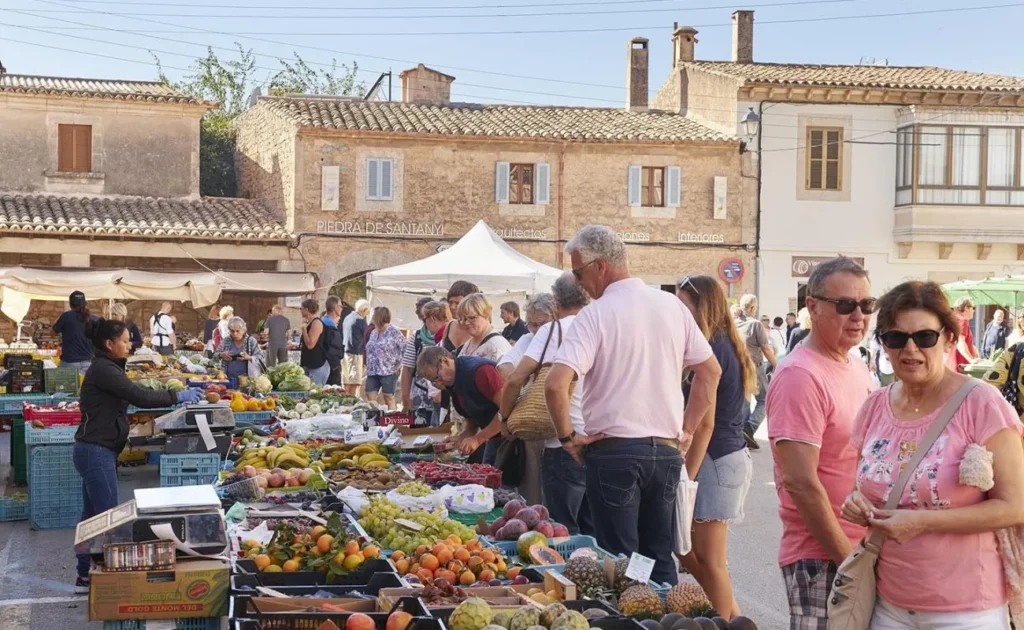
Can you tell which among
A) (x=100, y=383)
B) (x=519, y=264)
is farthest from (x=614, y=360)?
(x=519, y=264)

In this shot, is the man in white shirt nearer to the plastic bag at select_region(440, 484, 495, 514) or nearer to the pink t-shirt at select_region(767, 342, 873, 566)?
the plastic bag at select_region(440, 484, 495, 514)

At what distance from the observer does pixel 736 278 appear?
29.1 metres

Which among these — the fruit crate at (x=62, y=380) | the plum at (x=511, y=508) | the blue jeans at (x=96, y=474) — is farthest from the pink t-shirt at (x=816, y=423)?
the fruit crate at (x=62, y=380)

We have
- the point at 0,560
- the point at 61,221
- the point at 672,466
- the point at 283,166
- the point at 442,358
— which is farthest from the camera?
the point at 283,166

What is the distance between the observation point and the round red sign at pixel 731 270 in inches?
1144

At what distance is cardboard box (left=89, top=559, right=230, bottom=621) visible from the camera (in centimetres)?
457

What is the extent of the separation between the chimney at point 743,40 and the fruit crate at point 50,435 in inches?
1050

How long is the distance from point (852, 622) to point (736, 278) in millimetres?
26148

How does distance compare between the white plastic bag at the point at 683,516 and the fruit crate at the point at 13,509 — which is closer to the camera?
the white plastic bag at the point at 683,516

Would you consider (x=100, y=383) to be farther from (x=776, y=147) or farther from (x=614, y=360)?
(x=776, y=147)

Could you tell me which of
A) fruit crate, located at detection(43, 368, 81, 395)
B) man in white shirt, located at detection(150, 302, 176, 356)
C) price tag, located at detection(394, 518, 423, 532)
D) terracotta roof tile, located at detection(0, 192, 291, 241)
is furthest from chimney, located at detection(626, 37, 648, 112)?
price tag, located at detection(394, 518, 423, 532)

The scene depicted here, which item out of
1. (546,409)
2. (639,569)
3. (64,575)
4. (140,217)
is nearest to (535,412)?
(546,409)

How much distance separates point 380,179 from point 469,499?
21711 millimetres

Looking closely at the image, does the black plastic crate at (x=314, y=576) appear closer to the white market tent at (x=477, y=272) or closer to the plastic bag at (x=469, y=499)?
the plastic bag at (x=469, y=499)
